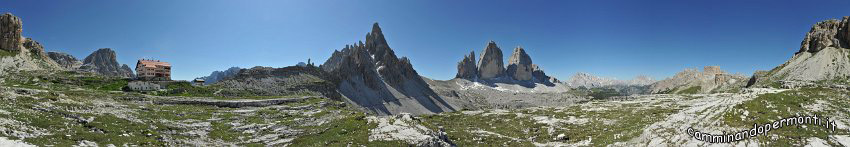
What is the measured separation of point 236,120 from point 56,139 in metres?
33.3

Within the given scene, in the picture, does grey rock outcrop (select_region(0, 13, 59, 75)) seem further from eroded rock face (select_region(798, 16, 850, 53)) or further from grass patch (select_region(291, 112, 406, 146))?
eroded rock face (select_region(798, 16, 850, 53))

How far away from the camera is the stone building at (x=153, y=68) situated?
119250 millimetres

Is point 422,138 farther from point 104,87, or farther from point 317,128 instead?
point 104,87

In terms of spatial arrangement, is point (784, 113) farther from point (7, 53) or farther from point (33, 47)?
point (33, 47)

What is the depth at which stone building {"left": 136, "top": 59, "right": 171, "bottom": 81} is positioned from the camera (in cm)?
11925

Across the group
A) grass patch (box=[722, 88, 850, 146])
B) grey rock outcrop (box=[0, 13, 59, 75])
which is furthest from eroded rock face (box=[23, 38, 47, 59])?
grass patch (box=[722, 88, 850, 146])

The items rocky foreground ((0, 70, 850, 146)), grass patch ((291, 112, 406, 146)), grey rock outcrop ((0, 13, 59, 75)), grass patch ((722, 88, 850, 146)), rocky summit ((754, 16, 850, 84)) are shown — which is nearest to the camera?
grass patch ((722, 88, 850, 146))

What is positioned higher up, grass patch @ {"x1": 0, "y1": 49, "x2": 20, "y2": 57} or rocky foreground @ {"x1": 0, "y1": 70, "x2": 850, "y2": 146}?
grass patch @ {"x1": 0, "y1": 49, "x2": 20, "y2": 57}

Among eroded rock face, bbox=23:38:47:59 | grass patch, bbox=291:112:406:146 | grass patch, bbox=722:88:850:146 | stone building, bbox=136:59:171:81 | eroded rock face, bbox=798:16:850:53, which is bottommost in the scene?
grass patch, bbox=291:112:406:146

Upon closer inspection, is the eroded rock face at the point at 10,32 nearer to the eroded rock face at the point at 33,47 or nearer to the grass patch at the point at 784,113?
the eroded rock face at the point at 33,47

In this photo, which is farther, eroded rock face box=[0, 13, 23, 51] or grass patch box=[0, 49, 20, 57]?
eroded rock face box=[0, 13, 23, 51]

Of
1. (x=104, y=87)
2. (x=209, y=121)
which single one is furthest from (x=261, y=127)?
(x=104, y=87)

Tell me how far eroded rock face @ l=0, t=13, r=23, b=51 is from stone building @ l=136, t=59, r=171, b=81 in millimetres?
36356

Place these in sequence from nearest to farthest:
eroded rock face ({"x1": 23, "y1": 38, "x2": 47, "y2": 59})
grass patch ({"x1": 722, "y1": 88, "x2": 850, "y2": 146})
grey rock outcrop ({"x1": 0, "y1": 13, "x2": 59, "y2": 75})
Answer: grass patch ({"x1": 722, "y1": 88, "x2": 850, "y2": 146}), grey rock outcrop ({"x1": 0, "y1": 13, "x2": 59, "y2": 75}), eroded rock face ({"x1": 23, "y1": 38, "x2": 47, "y2": 59})
